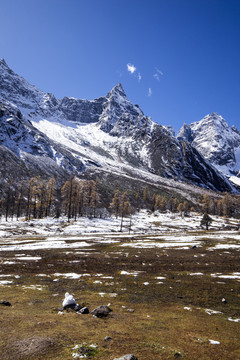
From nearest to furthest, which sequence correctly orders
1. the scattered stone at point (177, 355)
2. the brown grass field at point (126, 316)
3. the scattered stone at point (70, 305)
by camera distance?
the scattered stone at point (177, 355) < the brown grass field at point (126, 316) < the scattered stone at point (70, 305)

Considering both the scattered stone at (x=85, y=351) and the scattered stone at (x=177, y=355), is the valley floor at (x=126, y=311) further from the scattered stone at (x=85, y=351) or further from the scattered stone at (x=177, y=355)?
the scattered stone at (x=85, y=351)

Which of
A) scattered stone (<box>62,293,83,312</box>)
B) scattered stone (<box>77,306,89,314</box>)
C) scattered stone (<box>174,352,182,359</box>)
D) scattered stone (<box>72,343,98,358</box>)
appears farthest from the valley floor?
scattered stone (<box>62,293,83,312</box>)

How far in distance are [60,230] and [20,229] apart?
11794mm

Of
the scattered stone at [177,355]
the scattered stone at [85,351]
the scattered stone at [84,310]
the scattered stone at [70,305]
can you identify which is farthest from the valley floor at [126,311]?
the scattered stone at [70,305]

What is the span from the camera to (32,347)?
723 cm

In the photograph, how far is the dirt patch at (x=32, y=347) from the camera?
22.4ft

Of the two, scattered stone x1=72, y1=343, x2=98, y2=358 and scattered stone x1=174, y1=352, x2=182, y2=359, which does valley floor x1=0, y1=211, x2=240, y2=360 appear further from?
scattered stone x1=72, y1=343, x2=98, y2=358

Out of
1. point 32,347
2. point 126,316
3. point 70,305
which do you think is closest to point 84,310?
point 70,305

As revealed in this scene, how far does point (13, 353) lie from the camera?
6.86 meters

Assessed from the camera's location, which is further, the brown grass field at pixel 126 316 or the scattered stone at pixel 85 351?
the brown grass field at pixel 126 316

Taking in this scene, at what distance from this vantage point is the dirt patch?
269 inches

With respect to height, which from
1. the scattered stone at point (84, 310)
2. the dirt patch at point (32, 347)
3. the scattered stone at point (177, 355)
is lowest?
the scattered stone at point (84, 310)

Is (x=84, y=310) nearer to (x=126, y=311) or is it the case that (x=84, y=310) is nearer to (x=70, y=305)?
(x=70, y=305)

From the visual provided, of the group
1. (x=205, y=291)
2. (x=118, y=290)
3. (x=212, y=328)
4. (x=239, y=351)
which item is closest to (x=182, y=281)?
(x=205, y=291)
